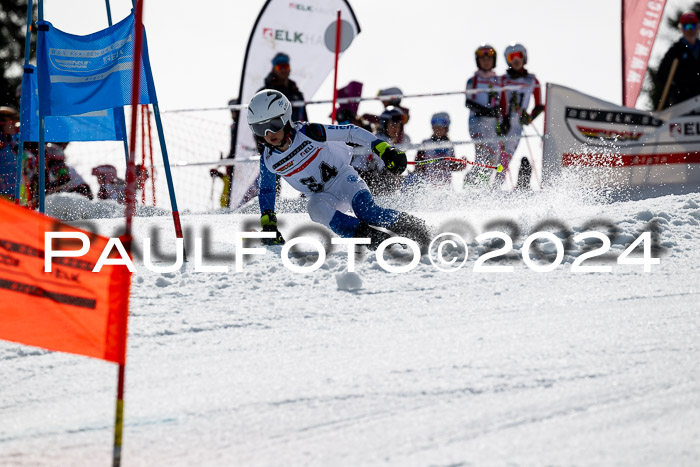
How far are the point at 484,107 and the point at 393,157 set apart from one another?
3.81 meters

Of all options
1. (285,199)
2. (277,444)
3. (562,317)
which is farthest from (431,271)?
(285,199)

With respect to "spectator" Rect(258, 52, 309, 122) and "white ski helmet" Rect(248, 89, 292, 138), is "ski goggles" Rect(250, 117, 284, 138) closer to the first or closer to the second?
"white ski helmet" Rect(248, 89, 292, 138)

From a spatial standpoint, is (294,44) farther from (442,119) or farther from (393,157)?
(393,157)

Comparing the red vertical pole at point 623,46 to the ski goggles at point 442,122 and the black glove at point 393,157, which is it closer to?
the ski goggles at point 442,122

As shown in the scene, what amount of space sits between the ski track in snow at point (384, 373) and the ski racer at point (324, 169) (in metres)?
0.77

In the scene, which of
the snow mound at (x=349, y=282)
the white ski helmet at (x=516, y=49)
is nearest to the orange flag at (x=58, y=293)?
the snow mound at (x=349, y=282)

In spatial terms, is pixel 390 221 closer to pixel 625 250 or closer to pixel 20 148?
pixel 625 250

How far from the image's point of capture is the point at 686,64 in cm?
1020

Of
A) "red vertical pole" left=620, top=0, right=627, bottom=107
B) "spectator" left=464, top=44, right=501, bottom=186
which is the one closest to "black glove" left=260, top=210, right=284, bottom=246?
"spectator" left=464, top=44, right=501, bottom=186

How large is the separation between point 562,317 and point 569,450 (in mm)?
1785

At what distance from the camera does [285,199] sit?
10203 mm

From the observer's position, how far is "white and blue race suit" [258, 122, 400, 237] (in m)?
6.71

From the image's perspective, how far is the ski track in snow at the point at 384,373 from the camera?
2.75 meters

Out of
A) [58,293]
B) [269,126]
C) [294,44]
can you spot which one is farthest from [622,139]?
[58,293]
